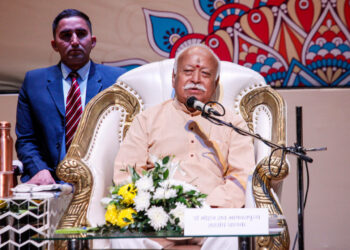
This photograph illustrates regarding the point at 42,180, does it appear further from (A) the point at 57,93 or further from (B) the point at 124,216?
(B) the point at 124,216

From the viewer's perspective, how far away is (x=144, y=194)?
7.64 ft

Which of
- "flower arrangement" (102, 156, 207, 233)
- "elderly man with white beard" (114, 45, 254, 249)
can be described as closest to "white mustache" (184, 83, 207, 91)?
"elderly man with white beard" (114, 45, 254, 249)

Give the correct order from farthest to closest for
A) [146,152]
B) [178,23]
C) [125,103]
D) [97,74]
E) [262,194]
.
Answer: [178,23] < [97,74] < [125,103] < [146,152] < [262,194]

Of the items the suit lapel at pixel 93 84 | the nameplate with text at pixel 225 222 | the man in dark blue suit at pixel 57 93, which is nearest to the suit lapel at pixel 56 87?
the man in dark blue suit at pixel 57 93

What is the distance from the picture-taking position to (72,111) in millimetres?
3957

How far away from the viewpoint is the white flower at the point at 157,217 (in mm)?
2230

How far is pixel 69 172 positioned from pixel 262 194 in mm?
1104

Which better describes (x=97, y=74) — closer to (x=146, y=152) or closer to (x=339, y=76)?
(x=146, y=152)

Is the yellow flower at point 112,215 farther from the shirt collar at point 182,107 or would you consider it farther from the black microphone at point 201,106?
the shirt collar at point 182,107

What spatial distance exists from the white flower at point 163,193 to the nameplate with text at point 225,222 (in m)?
0.27

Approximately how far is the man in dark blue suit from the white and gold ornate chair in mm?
520

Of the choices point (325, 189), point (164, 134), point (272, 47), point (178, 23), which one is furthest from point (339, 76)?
point (164, 134)

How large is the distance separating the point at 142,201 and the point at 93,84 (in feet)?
6.17

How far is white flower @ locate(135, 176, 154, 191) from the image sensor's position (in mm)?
2354
